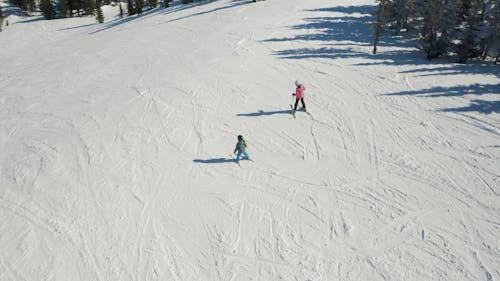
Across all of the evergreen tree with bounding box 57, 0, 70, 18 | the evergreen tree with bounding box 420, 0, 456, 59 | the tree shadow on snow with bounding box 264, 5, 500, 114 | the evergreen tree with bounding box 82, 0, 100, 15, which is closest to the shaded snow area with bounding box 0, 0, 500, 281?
the tree shadow on snow with bounding box 264, 5, 500, 114

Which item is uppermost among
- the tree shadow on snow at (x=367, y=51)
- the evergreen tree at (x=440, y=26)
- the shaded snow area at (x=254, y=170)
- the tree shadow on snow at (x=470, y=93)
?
the evergreen tree at (x=440, y=26)

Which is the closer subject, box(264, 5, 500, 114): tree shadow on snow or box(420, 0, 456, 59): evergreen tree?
box(264, 5, 500, 114): tree shadow on snow

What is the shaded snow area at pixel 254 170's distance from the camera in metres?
10.2

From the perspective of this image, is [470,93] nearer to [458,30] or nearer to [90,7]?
[458,30]

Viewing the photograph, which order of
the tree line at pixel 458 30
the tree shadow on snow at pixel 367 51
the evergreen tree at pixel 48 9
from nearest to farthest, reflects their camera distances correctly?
1. the tree shadow on snow at pixel 367 51
2. the tree line at pixel 458 30
3. the evergreen tree at pixel 48 9

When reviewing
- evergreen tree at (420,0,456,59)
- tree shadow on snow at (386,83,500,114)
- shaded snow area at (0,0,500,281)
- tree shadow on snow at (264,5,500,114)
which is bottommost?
shaded snow area at (0,0,500,281)

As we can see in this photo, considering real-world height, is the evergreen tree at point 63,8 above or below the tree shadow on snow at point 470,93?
above

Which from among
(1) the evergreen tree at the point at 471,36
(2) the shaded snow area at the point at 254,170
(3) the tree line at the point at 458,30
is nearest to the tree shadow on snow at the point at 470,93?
(2) the shaded snow area at the point at 254,170

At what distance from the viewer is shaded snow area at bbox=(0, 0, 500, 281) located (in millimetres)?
10203

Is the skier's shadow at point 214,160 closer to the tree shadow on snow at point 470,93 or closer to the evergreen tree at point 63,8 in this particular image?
the tree shadow on snow at point 470,93

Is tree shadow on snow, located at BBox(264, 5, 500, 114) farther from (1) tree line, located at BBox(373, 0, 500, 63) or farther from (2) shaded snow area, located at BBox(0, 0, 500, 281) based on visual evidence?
(1) tree line, located at BBox(373, 0, 500, 63)

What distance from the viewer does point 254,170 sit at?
1366 cm

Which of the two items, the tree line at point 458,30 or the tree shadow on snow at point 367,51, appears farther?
the tree line at point 458,30

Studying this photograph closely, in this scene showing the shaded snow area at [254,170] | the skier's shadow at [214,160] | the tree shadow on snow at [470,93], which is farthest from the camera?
the tree shadow on snow at [470,93]
